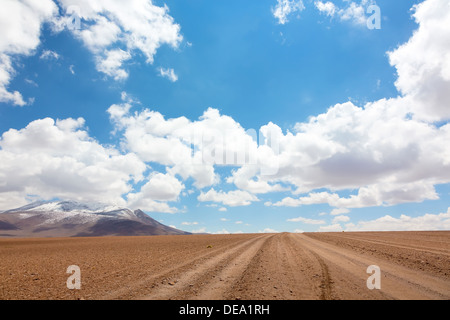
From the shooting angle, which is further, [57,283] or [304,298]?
[57,283]

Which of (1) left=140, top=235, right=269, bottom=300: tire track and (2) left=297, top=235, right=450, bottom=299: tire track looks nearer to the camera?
(2) left=297, top=235, right=450, bottom=299: tire track

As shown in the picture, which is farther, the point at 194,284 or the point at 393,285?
the point at 194,284

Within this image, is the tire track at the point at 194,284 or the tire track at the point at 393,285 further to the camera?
the tire track at the point at 194,284

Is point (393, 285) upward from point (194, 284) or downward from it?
upward

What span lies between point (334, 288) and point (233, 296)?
3.36 meters

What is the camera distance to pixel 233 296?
8.29 metres
